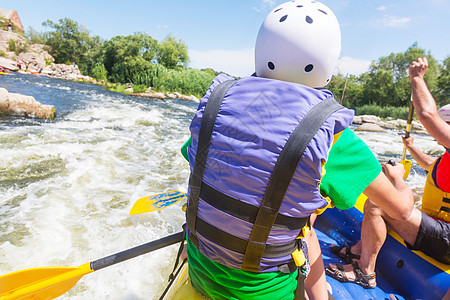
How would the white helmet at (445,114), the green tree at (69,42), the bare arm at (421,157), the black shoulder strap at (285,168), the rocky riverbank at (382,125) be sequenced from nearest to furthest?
the black shoulder strap at (285,168), the white helmet at (445,114), the bare arm at (421,157), the rocky riverbank at (382,125), the green tree at (69,42)

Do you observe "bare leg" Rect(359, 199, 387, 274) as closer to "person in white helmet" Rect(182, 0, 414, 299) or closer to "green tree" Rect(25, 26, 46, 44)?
"person in white helmet" Rect(182, 0, 414, 299)

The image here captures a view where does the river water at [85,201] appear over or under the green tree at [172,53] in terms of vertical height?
under

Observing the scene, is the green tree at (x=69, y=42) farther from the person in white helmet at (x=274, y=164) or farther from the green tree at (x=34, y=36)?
the person in white helmet at (x=274, y=164)

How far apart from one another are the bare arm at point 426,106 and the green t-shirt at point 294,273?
3.76ft

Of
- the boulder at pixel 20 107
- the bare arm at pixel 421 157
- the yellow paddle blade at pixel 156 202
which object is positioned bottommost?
the boulder at pixel 20 107

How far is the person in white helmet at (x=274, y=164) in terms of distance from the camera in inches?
30.4

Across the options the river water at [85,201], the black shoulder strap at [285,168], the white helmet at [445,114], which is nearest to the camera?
the black shoulder strap at [285,168]

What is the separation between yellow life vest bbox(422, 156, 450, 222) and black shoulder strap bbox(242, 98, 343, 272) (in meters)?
1.67

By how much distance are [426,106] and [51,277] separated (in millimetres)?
2620

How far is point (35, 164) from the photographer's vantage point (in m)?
4.16

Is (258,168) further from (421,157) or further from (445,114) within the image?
(421,157)

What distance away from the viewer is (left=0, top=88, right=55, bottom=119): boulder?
681 cm

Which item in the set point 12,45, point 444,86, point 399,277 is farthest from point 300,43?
point 444,86

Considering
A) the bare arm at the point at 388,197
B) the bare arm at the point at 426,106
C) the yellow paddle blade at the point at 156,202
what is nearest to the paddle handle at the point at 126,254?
the yellow paddle blade at the point at 156,202
